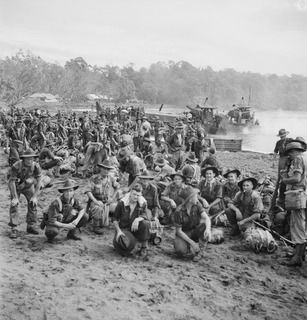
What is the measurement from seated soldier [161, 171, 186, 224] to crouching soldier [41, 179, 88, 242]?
146cm

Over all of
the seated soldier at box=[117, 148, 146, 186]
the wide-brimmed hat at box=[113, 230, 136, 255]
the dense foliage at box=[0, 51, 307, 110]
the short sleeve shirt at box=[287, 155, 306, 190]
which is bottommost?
the wide-brimmed hat at box=[113, 230, 136, 255]

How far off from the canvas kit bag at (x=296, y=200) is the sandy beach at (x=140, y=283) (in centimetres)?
88

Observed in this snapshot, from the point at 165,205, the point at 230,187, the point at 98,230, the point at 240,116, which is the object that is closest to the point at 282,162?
the point at 230,187

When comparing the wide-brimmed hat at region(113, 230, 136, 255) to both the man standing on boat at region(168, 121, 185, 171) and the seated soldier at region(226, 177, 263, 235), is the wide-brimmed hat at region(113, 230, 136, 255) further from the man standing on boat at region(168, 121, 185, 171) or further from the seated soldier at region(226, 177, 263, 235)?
the man standing on boat at region(168, 121, 185, 171)

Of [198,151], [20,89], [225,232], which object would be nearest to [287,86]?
[20,89]

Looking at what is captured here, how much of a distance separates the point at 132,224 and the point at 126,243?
28 centimetres

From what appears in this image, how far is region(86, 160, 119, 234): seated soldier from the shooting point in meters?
6.39

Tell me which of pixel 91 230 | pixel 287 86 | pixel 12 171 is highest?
pixel 287 86

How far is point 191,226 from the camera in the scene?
557 cm

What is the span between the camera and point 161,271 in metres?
4.96

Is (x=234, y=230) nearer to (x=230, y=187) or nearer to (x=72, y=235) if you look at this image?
(x=230, y=187)

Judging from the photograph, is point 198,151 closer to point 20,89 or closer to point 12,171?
point 12,171

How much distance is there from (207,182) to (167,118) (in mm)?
21111

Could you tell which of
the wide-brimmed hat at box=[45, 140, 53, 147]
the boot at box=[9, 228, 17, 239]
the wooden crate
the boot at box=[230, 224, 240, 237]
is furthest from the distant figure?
the wooden crate
